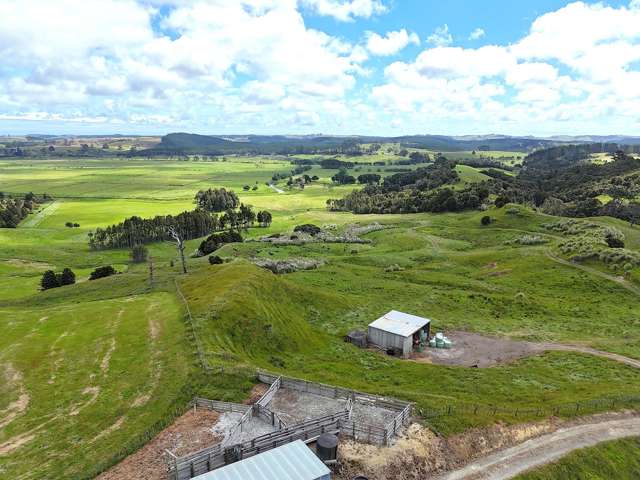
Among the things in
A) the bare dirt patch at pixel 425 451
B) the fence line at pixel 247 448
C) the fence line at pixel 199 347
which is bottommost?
the bare dirt patch at pixel 425 451

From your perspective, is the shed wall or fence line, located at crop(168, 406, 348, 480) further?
the shed wall

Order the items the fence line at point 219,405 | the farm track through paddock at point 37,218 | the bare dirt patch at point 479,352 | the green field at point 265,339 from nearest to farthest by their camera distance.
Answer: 1. the fence line at point 219,405
2. the green field at point 265,339
3. the bare dirt patch at point 479,352
4. the farm track through paddock at point 37,218

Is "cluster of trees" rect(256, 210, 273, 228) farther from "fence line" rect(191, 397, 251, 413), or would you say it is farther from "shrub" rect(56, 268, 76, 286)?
"fence line" rect(191, 397, 251, 413)

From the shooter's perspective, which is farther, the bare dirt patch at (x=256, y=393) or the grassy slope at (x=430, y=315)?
the grassy slope at (x=430, y=315)

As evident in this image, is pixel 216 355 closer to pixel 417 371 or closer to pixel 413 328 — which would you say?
pixel 417 371

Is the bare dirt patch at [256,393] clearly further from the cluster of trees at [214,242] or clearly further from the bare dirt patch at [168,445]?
the cluster of trees at [214,242]

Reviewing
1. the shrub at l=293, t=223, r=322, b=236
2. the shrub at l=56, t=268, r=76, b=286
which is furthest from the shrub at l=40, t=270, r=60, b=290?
the shrub at l=293, t=223, r=322, b=236

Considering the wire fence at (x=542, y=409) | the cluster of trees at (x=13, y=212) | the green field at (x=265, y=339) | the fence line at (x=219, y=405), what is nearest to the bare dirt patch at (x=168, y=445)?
the fence line at (x=219, y=405)
